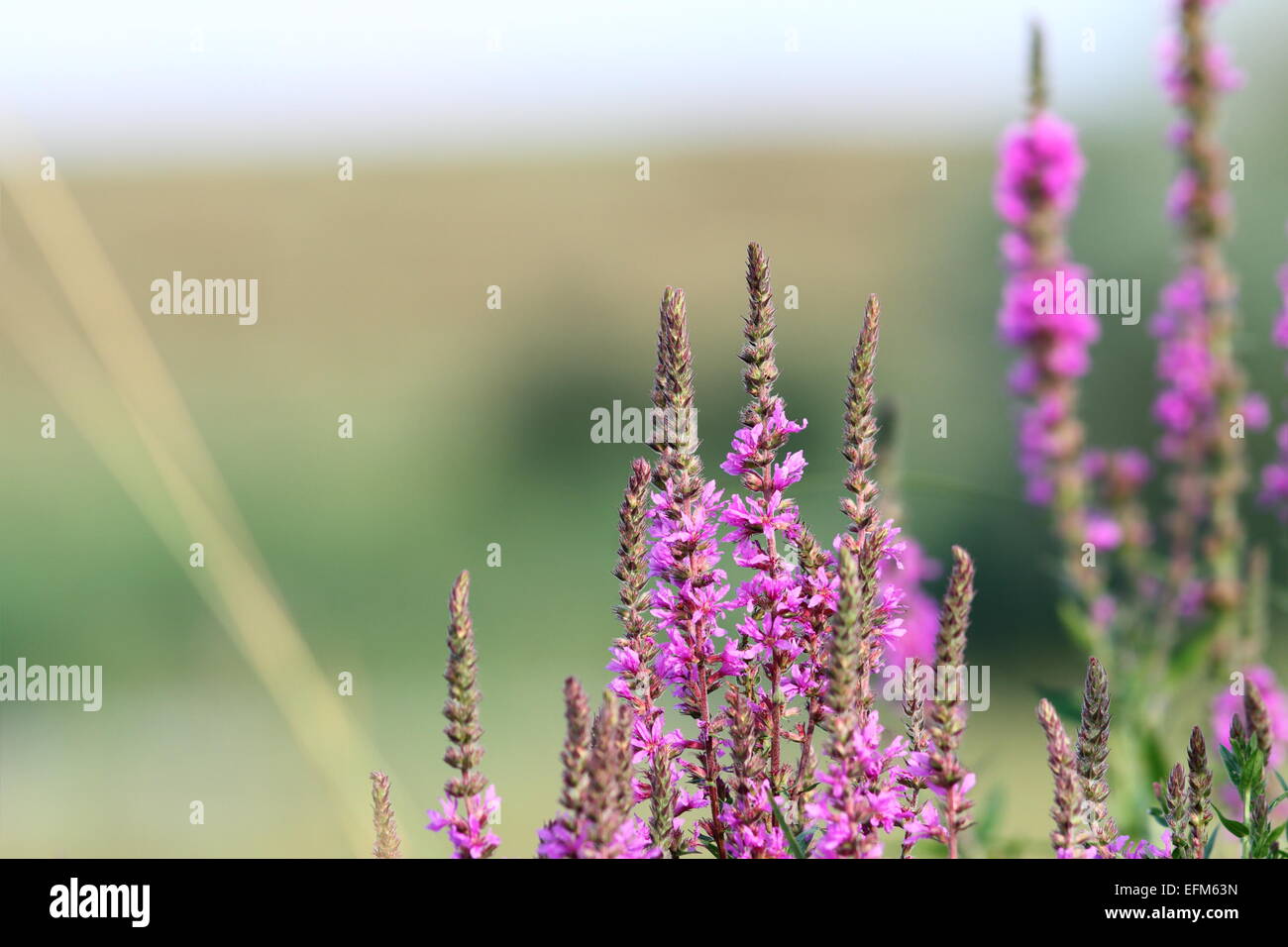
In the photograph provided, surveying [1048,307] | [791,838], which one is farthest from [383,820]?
[1048,307]

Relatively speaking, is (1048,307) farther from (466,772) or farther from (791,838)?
(466,772)

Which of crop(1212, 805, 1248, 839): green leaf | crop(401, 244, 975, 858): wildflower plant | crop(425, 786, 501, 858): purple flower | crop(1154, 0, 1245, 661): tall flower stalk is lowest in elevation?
crop(1212, 805, 1248, 839): green leaf

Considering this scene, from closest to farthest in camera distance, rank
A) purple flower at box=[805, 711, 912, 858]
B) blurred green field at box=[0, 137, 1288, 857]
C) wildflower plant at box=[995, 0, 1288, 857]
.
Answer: purple flower at box=[805, 711, 912, 858] < wildflower plant at box=[995, 0, 1288, 857] < blurred green field at box=[0, 137, 1288, 857]

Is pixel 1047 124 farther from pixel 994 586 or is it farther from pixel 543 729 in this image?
pixel 994 586

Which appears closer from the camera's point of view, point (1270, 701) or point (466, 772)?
point (466, 772)

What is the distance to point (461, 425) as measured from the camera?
13055 mm

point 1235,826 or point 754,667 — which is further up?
point 754,667

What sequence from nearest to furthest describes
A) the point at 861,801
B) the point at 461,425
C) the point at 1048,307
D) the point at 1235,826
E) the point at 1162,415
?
1. the point at 861,801
2. the point at 1235,826
3. the point at 1048,307
4. the point at 1162,415
5. the point at 461,425

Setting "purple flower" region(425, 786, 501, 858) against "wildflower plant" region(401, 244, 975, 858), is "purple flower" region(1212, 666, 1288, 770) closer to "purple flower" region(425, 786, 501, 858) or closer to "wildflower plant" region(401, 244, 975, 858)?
"wildflower plant" region(401, 244, 975, 858)

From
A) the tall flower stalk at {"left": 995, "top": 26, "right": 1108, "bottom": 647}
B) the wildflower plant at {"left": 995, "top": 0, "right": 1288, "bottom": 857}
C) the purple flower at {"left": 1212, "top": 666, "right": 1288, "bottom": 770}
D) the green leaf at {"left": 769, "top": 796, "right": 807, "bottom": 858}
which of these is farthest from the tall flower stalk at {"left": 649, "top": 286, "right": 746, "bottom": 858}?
the purple flower at {"left": 1212, "top": 666, "right": 1288, "bottom": 770}

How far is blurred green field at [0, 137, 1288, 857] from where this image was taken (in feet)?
29.6

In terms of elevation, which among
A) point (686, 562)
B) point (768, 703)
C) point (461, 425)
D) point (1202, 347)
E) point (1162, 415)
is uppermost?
point (461, 425)

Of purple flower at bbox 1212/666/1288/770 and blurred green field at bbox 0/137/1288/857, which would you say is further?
blurred green field at bbox 0/137/1288/857
